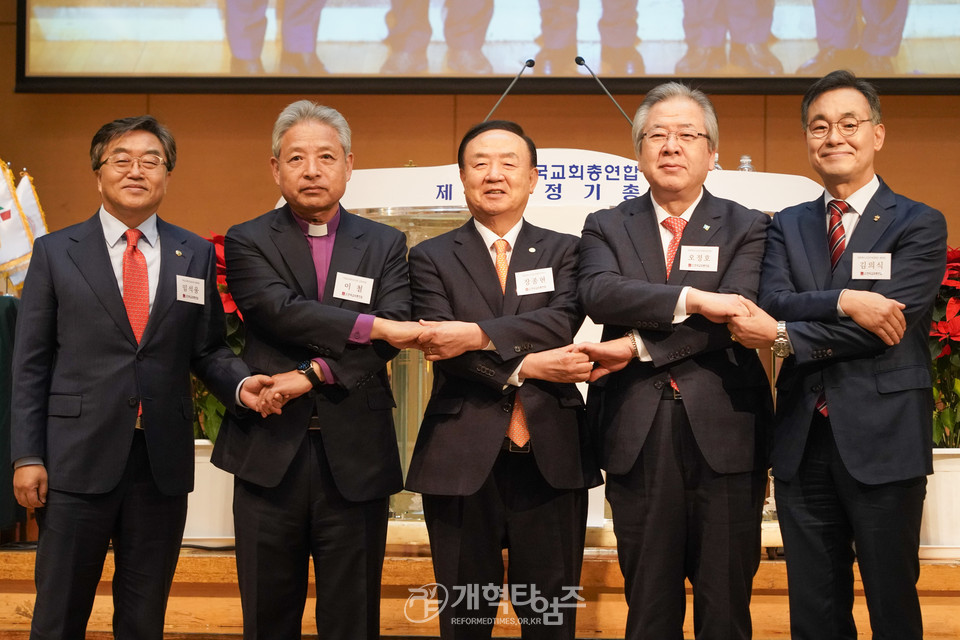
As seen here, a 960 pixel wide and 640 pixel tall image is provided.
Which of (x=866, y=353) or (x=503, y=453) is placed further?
(x=503, y=453)

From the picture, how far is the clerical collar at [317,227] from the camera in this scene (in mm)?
2512

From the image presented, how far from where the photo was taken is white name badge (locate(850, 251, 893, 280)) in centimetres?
227

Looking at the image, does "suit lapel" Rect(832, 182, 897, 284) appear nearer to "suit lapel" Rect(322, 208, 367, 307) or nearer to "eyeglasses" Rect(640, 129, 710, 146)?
"eyeglasses" Rect(640, 129, 710, 146)

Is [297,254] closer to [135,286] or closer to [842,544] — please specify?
[135,286]

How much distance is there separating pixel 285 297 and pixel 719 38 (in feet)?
13.7

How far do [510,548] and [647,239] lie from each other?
2.85 ft

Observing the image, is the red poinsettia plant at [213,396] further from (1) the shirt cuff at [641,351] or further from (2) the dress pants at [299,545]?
(1) the shirt cuff at [641,351]

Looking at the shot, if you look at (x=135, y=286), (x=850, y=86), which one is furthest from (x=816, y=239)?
(x=135, y=286)

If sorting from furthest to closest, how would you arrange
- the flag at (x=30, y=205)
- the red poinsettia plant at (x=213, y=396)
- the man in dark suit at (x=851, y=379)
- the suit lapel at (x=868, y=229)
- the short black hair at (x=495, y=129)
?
1. the flag at (x=30, y=205)
2. the red poinsettia plant at (x=213, y=396)
3. the short black hair at (x=495, y=129)
4. the suit lapel at (x=868, y=229)
5. the man in dark suit at (x=851, y=379)

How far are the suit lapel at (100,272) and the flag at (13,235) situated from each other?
2.07 metres

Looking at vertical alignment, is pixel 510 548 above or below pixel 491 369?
below

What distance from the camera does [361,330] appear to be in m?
2.34

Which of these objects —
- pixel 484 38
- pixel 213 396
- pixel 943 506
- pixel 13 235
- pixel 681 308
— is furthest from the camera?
pixel 484 38

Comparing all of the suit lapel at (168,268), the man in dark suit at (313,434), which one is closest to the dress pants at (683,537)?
the man in dark suit at (313,434)
